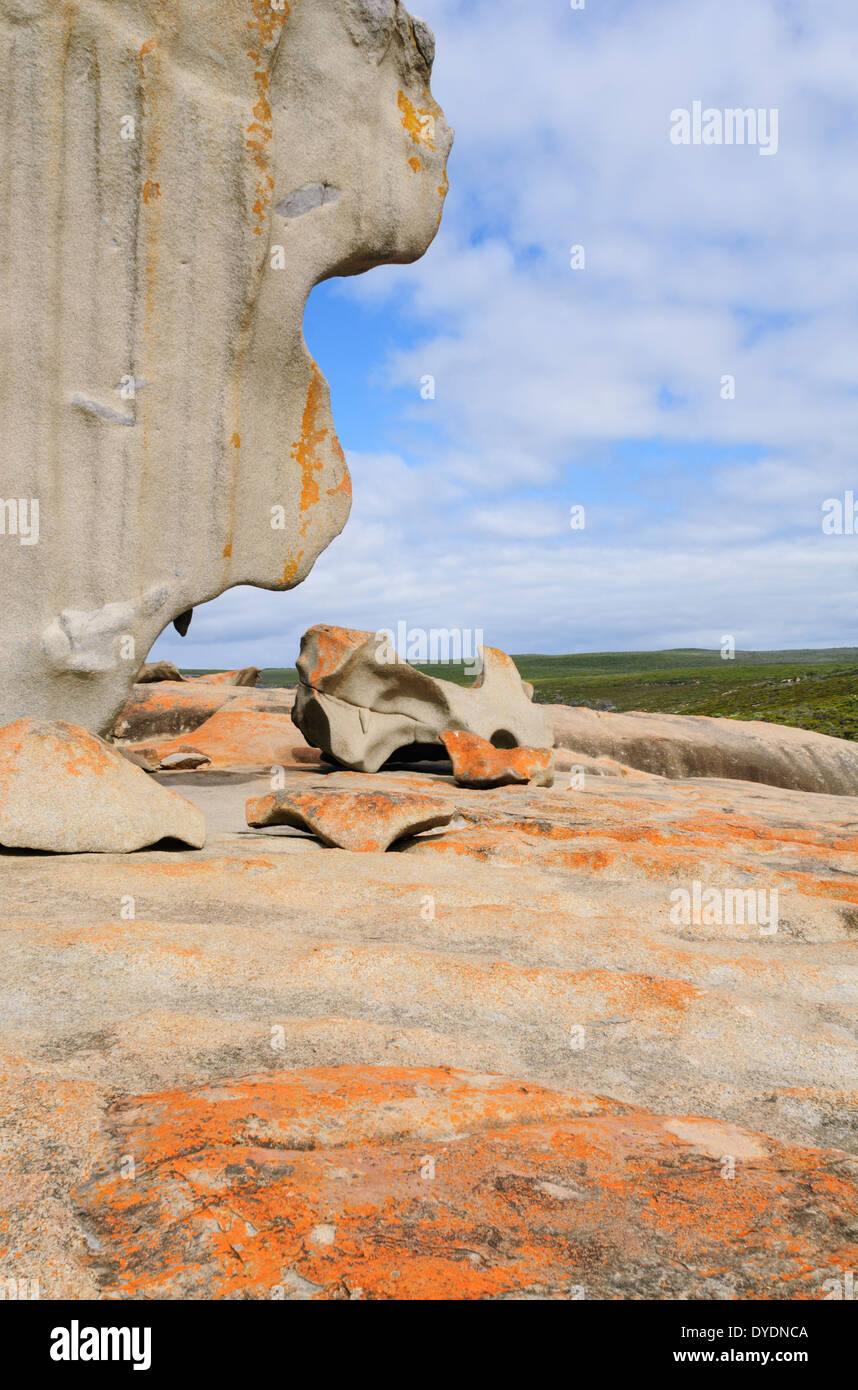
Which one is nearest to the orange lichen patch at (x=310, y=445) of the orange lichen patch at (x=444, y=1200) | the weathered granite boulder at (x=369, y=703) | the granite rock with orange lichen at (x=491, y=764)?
the weathered granite boulder at (x=369, y=703)

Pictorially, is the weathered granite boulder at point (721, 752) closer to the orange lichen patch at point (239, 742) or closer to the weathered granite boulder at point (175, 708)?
the orange lichen patch at point (239, 742)

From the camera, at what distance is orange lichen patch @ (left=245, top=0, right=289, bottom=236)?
635 cm

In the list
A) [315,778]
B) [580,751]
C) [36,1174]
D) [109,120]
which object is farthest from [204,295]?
[580,751]

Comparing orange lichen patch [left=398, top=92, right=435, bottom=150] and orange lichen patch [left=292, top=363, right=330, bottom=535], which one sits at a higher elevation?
orange lichen patch [left=398, top=92, right=435, bottom=150]

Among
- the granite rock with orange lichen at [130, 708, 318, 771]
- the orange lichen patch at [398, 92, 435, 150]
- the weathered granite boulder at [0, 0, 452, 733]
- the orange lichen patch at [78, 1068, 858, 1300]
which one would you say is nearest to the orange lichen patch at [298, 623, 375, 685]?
the granite rock with orange lichen at [130, 708, 318, 771]

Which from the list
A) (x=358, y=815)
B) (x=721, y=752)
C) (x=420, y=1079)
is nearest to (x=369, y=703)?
(x=358, y=815)

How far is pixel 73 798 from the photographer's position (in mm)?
4387

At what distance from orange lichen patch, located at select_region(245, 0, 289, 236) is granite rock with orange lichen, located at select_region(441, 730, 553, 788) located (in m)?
4.30

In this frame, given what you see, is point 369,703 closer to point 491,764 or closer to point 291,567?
point 491,764

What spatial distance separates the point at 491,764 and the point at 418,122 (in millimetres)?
5056

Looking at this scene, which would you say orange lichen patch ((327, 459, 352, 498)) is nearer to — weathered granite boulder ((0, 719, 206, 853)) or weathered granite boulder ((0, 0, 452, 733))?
weathered granite boulder ((0, 0, 452, 733))
